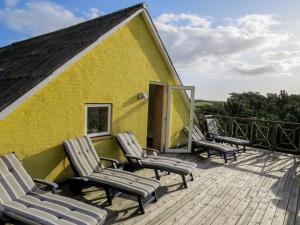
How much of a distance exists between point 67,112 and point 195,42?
26.4 feet

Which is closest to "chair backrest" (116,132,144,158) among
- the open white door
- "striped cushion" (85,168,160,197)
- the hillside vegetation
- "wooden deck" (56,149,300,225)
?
"wooden deck" (56,149,300,225)

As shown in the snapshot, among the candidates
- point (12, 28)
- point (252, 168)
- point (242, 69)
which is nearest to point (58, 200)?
point (252, 168)

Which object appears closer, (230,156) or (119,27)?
(119,27)

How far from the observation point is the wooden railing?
30.9 ft

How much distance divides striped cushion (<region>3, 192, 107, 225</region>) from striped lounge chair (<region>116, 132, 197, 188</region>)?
2419mm

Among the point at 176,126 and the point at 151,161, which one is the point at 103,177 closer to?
the point at 151,161

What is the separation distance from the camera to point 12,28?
445 inches

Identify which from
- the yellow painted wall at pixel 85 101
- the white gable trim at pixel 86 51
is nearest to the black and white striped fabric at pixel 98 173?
the yellow painted wall at pixel 85 101

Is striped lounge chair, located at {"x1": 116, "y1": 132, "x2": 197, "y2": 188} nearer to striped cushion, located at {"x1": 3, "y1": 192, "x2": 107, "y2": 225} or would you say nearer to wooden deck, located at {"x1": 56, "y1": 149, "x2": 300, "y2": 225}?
wooden deck, located at {"x1": 56, "y1": 149, "x2": 300, "y2": 225}

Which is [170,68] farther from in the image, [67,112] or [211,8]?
[67,112]

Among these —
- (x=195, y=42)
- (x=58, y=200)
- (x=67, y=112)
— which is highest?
(x=195, y=42)

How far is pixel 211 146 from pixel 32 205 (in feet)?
19.9

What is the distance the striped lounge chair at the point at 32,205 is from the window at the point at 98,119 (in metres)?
2.14

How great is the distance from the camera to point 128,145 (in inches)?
247
